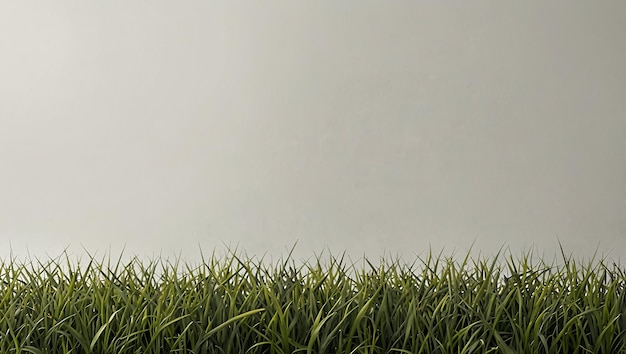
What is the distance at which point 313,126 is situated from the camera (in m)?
4.14

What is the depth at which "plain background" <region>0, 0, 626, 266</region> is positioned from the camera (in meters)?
3.91

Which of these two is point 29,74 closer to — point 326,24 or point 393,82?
point 326,24

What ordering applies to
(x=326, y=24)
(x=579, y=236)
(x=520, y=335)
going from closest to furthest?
(x=520, y=335) < (x=579, y=236) < (x=326, y=24)

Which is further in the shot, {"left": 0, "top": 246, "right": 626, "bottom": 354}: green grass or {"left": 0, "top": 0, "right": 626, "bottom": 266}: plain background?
{"left": 0, "top": 0, "right": 626, "bottom": 266}: plain background

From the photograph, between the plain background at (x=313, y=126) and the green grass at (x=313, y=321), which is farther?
the plain background at (x=313, y=126)

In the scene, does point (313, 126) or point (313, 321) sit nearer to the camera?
point (313, 321)

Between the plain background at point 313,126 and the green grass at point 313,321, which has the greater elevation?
the plain background at point 313,126

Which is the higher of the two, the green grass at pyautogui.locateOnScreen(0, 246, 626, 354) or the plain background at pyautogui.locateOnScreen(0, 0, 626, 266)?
the plain background at pyautogui.locateOnScreen(0, 0, 626, 266)

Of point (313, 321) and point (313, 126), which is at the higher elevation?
point (313, 126)

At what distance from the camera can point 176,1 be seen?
4266mm

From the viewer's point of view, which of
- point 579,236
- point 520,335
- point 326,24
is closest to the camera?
point 520,335

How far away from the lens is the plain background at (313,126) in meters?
3.91

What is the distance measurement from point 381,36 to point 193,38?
3.40 ft

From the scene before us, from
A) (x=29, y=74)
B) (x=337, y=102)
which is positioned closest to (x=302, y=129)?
(x=337, y=102)
